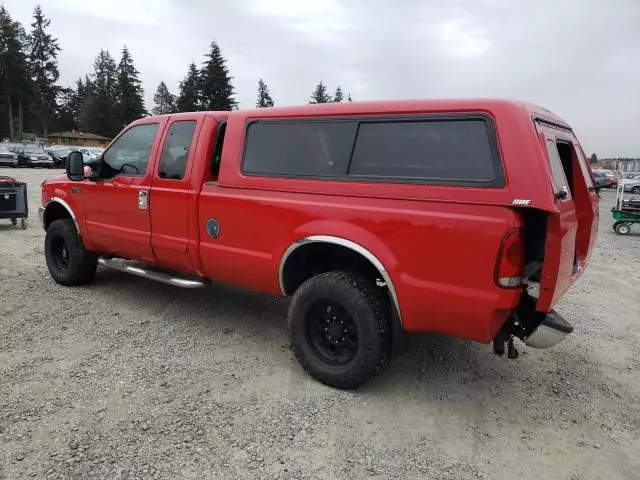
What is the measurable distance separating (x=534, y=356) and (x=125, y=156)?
439 centimetres

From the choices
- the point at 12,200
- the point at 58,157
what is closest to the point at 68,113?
the point at 58,157

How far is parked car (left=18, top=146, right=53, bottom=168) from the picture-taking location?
3080cm

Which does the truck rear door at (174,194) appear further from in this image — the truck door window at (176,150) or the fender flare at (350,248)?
the fender flare at (350,248)

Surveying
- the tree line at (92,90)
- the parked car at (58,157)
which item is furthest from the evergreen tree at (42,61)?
the parked car at (58,157)

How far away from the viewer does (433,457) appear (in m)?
2.88

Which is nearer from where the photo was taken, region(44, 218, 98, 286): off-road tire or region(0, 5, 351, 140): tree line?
region(44, 218, 98, 286): off-road tire

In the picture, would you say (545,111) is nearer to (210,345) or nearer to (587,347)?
(587,347)

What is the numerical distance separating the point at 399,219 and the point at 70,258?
4267 millimetres

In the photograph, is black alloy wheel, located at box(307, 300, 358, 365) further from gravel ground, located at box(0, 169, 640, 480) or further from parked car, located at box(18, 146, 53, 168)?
parked car, located at box(18, 146, 53, 168)

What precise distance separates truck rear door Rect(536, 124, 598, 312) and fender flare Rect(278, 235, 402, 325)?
895mm

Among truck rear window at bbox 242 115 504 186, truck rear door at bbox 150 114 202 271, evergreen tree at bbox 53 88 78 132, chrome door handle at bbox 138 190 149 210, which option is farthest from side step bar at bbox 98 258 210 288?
evergreen tree at bbox 53 88 78 132

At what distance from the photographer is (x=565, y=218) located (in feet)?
10.1

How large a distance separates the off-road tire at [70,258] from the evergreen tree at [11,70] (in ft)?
229

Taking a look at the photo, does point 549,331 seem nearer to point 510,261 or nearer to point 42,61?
point 510,261
